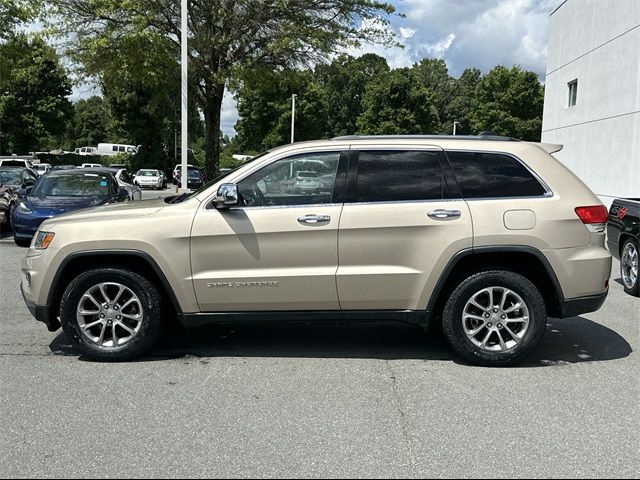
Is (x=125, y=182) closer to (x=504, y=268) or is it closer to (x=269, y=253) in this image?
(x=269, y=253)

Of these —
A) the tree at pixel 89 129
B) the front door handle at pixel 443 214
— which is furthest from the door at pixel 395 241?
the tree at pixel 89 129

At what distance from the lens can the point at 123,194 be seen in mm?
12586

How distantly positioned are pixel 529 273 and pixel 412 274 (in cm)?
105

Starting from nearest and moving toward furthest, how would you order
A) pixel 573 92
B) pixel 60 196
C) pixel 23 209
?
pixel 23 209
pixel 60 196
pixel 573 92

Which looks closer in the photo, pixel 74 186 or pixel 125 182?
pixel 74 186

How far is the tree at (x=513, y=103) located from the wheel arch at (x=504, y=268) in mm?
59788

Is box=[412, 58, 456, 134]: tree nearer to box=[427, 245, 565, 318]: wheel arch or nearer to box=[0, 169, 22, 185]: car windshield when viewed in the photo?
box=[0, 169, 22, 185]: car windshield

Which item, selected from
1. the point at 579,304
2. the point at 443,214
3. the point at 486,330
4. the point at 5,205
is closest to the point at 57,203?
the point at 5,205

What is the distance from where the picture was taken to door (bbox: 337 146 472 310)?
483 centimetres

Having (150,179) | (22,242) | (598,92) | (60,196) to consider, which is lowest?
(22,242)

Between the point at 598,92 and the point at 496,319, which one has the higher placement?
the point at 598,92

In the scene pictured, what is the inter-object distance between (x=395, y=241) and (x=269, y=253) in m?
1.01

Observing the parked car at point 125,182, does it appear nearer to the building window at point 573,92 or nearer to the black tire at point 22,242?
the black tire at point 22,242

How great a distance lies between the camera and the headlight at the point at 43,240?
5.00 metres
